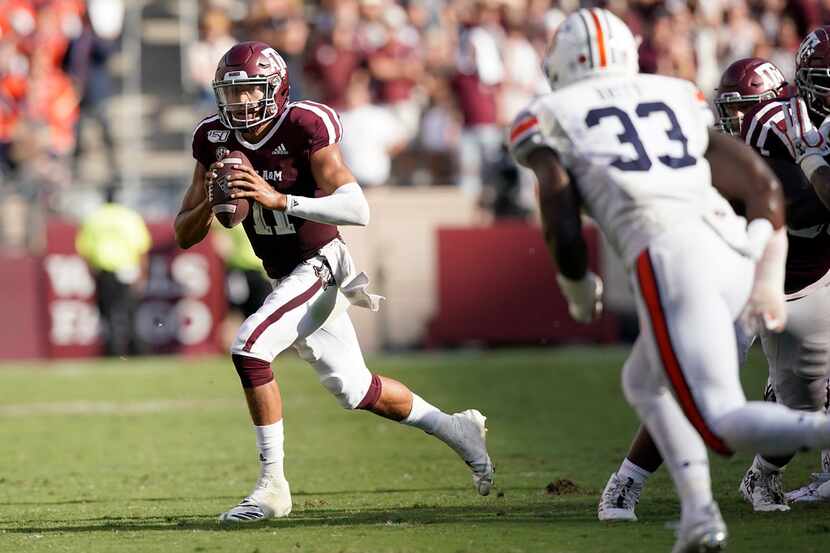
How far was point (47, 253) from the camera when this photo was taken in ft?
49.8

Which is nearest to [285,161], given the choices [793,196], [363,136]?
[793,196]

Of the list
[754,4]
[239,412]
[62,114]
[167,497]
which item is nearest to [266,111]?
[167,497]

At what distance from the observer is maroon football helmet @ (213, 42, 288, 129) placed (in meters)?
6.41

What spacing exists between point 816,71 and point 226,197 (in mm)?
2505

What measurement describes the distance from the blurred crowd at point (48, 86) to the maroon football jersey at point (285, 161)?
9873mm

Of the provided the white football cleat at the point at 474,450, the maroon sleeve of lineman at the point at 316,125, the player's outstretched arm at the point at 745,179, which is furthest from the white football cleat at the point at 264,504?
the player's outstretched arm at the point at 745,179

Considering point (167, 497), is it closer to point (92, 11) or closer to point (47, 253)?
point (47, 253)

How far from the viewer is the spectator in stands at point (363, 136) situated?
50.3 ft

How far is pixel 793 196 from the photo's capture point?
6223 mm

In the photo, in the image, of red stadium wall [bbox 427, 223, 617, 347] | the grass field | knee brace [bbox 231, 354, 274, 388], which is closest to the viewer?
the grass field

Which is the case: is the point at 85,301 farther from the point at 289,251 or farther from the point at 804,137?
the point at 804,137

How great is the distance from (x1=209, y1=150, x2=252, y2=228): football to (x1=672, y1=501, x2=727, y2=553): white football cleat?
2403 millimetres

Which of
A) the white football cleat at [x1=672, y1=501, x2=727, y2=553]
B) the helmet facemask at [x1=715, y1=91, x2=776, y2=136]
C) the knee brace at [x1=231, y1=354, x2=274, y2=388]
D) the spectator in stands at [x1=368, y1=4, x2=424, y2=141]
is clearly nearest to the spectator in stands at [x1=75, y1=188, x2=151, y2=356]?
the spectator in stands at [x1=368, y1=4, x2=424, y2=141]

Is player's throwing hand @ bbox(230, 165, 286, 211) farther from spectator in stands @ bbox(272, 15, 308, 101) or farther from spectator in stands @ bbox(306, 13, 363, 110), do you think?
spectator in stands @ bbox(272, 15, 308, 101)
